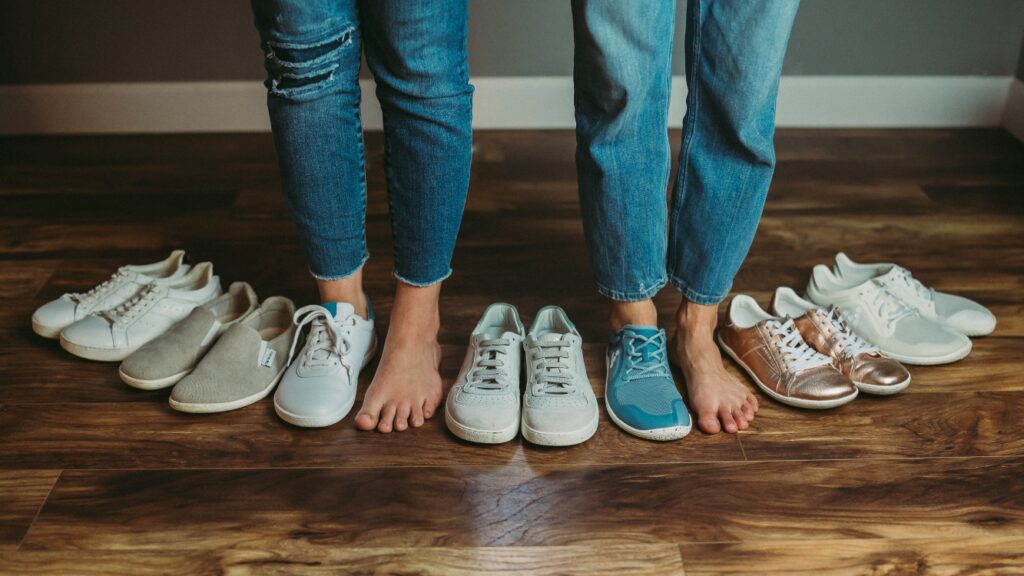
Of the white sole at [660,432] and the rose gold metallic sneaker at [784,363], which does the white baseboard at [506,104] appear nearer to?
the rose gold metallic sneaker at [784,363]

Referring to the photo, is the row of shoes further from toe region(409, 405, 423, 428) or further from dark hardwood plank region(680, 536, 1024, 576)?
dark hardwood plank region(680, 536, 1024, 576)

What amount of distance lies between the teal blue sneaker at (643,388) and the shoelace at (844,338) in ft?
0.77

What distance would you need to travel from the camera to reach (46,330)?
126 centimetres

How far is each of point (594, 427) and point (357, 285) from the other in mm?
389

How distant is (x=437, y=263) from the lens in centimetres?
112

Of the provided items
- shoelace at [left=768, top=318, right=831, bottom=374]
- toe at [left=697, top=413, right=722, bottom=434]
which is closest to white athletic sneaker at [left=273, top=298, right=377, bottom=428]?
toe at [left=697, top=413, right=722, bottom=434]

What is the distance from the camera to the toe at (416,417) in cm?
109

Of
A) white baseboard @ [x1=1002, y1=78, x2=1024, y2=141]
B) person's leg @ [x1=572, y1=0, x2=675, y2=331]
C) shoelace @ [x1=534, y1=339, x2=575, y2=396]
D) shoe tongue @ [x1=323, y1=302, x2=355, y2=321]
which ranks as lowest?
white baseboard @ [x1=1002, y1=78, x2=1024, y2=141]

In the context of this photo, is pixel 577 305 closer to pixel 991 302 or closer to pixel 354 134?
pixel 354 134

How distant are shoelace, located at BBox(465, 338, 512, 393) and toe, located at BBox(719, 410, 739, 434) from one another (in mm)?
281

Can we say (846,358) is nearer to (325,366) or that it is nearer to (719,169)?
(719,169)

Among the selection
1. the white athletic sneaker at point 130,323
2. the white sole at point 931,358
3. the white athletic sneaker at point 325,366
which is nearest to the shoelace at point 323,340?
the white athletic sneaker at point 325,366

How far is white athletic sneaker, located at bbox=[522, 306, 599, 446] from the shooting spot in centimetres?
104

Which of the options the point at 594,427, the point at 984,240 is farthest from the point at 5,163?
the point at 984,240
